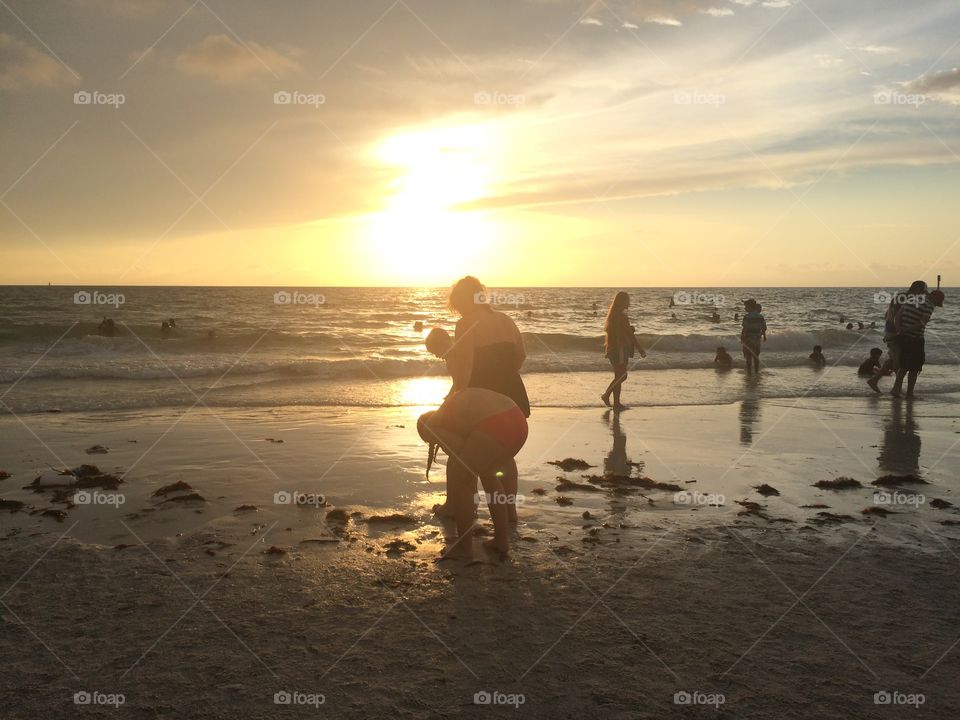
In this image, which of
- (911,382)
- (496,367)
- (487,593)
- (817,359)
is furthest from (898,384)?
(487,593)

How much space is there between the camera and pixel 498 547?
5.86 metres

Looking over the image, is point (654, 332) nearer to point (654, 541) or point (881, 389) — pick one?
point (881, 389)

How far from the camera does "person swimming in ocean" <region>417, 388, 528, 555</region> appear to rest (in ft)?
18.5

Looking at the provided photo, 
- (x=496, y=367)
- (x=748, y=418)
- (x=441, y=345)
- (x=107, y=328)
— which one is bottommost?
(x=748, y=418)

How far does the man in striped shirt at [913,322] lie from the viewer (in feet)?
49.9

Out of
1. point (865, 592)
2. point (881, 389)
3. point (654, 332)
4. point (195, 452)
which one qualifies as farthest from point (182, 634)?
point (654, 332)

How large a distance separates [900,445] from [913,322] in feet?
18.2

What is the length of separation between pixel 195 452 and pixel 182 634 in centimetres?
619

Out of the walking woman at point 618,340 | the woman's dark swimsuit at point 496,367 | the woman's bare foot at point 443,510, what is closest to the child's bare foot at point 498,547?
the woman's bare foot at point 443,510

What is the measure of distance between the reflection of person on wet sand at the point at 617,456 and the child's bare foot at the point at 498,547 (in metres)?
3.29

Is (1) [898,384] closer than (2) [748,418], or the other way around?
(2) [748,418]

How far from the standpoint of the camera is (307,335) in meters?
36.5

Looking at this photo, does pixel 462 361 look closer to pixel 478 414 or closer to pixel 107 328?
pixel 478 414

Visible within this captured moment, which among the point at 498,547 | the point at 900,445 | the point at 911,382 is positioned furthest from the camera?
the point at 911,382
